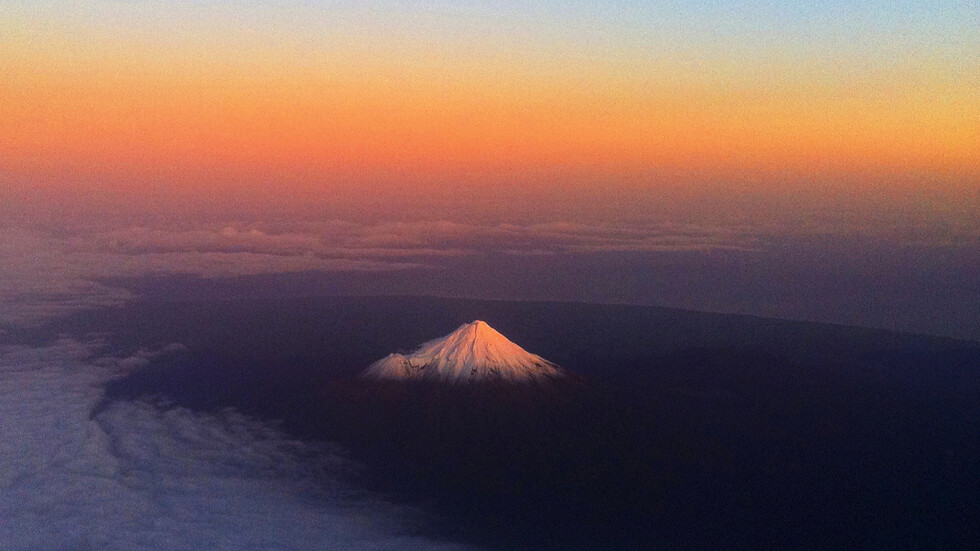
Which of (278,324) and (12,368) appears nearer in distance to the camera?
(12,368)

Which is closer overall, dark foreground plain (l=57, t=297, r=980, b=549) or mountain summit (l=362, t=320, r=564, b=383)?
dark foreground plain (l=57, t=297, r=980, b=549)

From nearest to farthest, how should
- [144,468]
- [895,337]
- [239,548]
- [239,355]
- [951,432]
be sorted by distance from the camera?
[239,548] → [144,468] → [951,432] → [239,355] → [895,337]

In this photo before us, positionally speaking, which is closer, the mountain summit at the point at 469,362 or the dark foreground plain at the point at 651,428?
the dark foreground plain at the point at 651,428

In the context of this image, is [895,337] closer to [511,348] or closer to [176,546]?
[511,348]

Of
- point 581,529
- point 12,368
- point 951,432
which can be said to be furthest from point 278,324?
point 951,432
